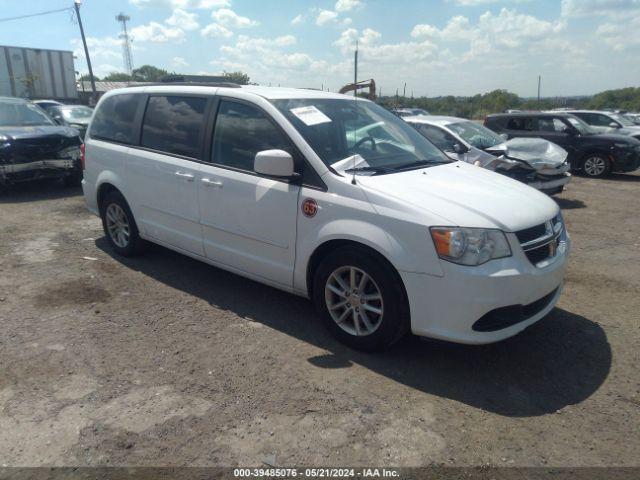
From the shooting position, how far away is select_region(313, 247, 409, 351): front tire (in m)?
3.29

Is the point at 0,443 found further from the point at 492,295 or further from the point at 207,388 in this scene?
the point at 492,295

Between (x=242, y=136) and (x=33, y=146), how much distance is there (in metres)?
6.48

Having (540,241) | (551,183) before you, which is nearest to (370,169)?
(540,241)

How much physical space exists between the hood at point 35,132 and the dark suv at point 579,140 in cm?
965

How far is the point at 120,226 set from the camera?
18.2 feet

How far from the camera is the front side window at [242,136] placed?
12.8ft

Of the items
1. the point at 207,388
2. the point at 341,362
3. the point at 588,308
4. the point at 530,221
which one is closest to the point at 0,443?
the point at 207,388

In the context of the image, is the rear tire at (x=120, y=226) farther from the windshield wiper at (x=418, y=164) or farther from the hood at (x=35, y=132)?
the hood at (x=35, y=132)

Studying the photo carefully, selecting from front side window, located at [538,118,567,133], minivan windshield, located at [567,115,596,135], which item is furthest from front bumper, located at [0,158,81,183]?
minivan windshield, located at [567,115,596,135]

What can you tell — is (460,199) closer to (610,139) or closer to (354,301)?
(354,301)

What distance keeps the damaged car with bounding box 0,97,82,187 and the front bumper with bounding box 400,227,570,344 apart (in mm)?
8104

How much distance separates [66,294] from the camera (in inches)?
183

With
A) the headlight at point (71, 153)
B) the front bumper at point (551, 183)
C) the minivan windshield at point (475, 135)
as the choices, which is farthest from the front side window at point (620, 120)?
the headlight at point (71, 153)

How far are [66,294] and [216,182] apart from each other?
1867 millimetres
